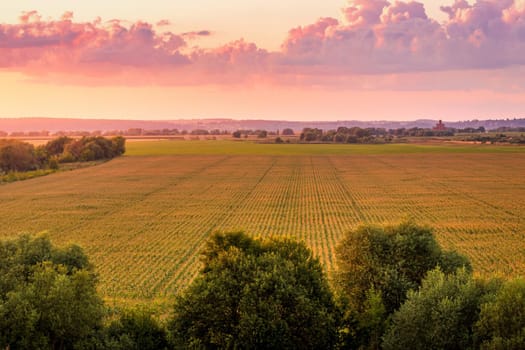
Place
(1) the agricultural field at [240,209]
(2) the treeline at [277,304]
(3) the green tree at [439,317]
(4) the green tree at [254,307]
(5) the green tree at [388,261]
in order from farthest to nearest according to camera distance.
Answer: (1) the agricultural field at [240,209], (5) the green tree at [388,261], (4) the green tree at [254,307], (3) the green tree at [439,317], (2) the treeline at [277,304]

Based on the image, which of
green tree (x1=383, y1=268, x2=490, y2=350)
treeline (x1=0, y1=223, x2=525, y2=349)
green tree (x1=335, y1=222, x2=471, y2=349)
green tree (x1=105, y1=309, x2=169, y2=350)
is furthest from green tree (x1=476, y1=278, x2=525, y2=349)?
green tree (x1=105, y1=309, x2=169, y2=350)

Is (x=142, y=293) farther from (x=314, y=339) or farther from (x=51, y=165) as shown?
(x=51, y=165)

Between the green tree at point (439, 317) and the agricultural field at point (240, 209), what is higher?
the green tree at point (439, 317)

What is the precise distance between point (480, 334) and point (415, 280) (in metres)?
6.37

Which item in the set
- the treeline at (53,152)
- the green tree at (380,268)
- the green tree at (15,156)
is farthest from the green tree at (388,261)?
the treeline at (53,152)

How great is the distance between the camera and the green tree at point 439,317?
20.8 meters

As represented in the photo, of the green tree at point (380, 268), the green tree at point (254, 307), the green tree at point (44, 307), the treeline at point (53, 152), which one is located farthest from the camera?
the treeline at point (53, 152)

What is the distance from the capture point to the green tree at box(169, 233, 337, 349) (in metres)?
22.4

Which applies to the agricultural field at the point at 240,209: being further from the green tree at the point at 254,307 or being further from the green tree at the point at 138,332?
the green tree at the point at 138,332

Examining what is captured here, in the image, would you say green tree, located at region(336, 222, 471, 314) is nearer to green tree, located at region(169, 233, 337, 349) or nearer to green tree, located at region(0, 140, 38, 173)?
green tree, located at region(169, 233, 337, 349)

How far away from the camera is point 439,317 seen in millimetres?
21000

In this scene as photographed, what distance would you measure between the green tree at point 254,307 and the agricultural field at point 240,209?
367 cm

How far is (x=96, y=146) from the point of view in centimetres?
15500

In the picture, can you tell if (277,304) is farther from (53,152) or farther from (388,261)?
(53,152)
